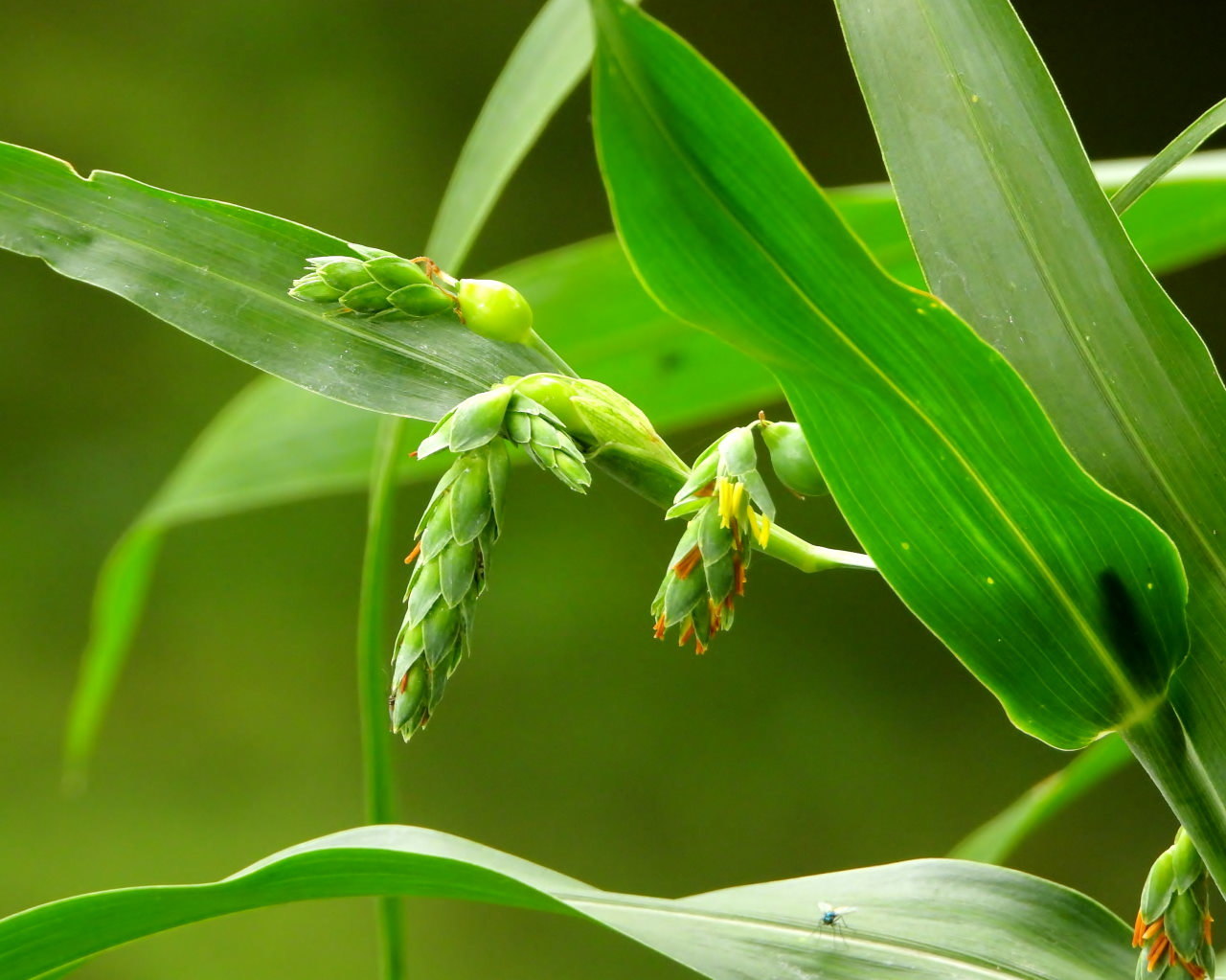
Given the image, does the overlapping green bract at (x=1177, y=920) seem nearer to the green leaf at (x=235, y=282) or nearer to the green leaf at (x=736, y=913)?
the green leaf at (x=736, y=913)

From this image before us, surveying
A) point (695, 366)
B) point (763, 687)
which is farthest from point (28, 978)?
point (763, 687)

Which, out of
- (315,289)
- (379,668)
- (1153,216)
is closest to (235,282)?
(315,289)

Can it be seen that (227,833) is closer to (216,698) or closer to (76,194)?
(216,698)

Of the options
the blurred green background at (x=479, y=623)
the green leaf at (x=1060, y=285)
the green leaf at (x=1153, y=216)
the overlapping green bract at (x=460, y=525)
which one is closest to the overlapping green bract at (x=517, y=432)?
the overlapping green bract at (x=460, y=525)

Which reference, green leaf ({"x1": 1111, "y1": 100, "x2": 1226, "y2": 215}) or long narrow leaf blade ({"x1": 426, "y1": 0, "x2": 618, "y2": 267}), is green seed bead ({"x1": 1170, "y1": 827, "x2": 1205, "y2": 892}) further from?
Result: long narrow leaf blade ({"x1": 426, "y1": 0, "x2": 618, "y2": 267})

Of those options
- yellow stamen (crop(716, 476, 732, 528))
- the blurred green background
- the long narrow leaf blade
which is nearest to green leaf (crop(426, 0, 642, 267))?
the long narrow leaf blade
